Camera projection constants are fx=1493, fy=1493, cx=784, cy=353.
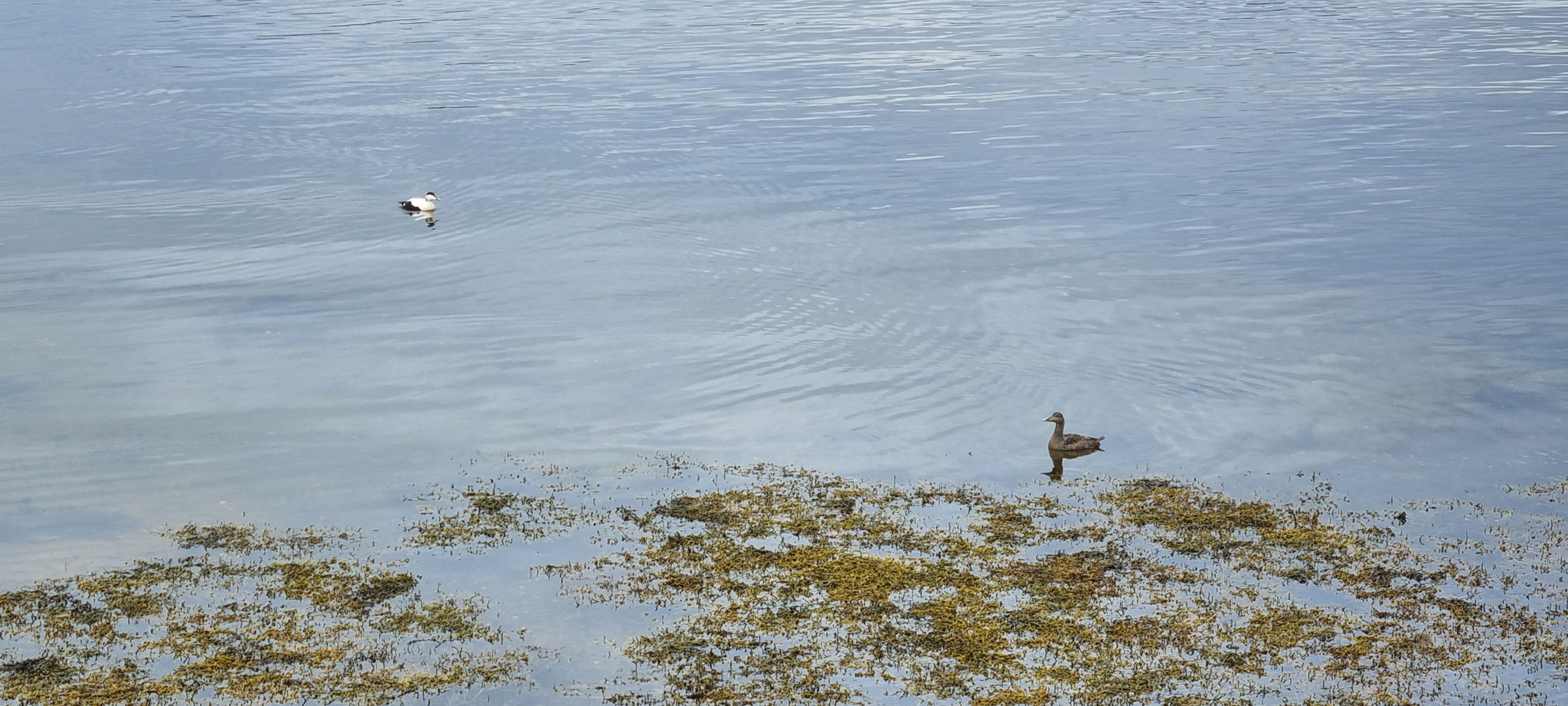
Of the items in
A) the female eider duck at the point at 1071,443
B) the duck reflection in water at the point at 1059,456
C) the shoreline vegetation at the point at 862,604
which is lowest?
the shoreline vegetation at the point at 862,604

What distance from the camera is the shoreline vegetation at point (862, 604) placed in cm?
955

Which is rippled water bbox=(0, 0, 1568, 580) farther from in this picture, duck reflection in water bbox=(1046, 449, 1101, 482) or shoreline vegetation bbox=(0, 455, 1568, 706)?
shoreline vegetation bbox=(0, 455, 1568, 706)

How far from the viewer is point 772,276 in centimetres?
2086

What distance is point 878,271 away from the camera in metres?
21.1

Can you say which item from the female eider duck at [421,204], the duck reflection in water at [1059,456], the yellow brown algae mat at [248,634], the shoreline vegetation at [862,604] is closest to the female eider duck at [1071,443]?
the duck reflection in water at [1059,456]

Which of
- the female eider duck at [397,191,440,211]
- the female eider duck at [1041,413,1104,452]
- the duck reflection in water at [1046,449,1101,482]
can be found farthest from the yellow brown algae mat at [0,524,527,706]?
the female eider duck at [397,191,440,211]

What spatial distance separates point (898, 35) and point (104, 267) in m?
34.7

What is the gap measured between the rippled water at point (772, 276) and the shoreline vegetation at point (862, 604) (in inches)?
37.3

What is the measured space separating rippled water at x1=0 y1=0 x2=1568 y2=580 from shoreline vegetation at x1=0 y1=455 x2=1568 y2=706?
3.10 ft

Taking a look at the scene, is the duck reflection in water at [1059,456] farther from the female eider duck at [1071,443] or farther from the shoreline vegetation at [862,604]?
the shoreline vegetation at [862,604]

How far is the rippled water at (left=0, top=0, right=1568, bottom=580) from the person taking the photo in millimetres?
14328

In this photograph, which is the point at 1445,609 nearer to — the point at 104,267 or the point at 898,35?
the point at 104,267

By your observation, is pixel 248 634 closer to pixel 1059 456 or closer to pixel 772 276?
pixel 1059 456

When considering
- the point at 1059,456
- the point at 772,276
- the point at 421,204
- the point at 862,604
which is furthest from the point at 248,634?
the point at 421,204
